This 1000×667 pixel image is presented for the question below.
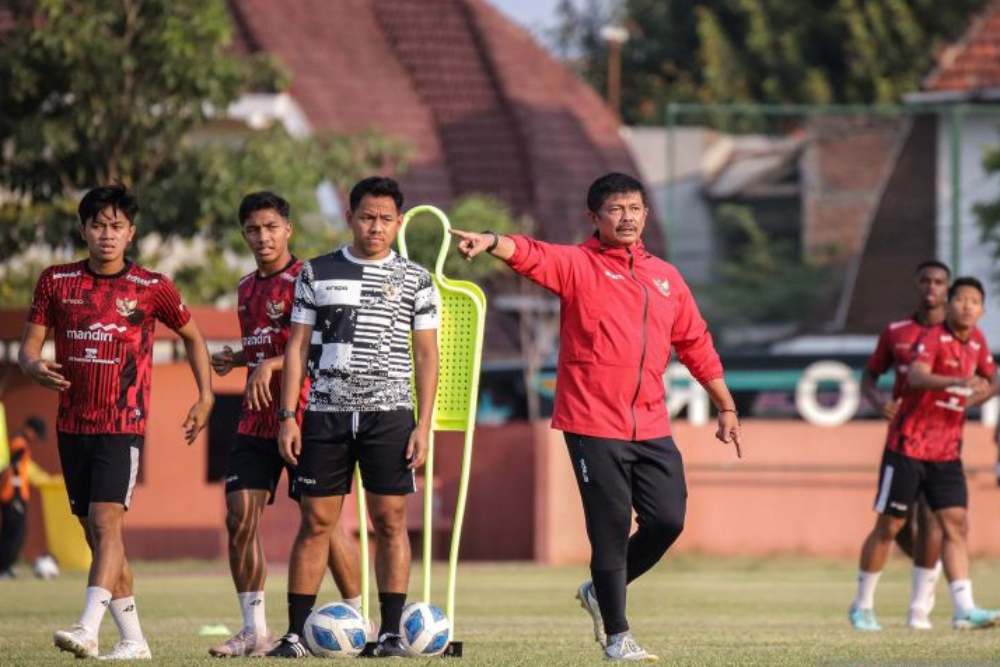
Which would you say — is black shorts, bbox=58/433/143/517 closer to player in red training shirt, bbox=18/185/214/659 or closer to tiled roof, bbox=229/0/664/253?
player in red training shirt, bbox=18/185/214/659

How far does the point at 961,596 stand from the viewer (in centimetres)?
1479

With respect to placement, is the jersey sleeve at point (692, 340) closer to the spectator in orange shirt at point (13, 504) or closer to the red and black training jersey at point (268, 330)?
the red and black training jersey at point (268, 330)

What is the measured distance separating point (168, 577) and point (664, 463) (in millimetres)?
12813

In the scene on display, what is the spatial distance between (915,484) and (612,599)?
4.49 metres

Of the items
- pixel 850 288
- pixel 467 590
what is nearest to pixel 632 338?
pixel 467 590

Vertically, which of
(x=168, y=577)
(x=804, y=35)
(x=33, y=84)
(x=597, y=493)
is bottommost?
(x=168, y=577)

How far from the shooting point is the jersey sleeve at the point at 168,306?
1108 centimetres

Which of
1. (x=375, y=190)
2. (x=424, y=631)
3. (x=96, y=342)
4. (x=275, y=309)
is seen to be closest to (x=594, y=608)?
(x=424, y=631)

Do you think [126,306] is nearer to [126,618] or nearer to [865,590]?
[126,618]

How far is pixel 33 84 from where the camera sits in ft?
82.1

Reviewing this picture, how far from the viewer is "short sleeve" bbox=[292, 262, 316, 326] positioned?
10570 mm

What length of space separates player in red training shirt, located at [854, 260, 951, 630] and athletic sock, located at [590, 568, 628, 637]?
4.30 m

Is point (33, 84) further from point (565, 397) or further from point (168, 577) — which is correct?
point (565, 397)

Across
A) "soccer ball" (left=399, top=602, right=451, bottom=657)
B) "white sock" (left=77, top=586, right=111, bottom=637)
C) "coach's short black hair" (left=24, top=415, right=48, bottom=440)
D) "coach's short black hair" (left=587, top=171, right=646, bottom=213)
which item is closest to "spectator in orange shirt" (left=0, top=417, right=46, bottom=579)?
"coach's short black hair" (left=24, top=415, right=48, bottom=440)
